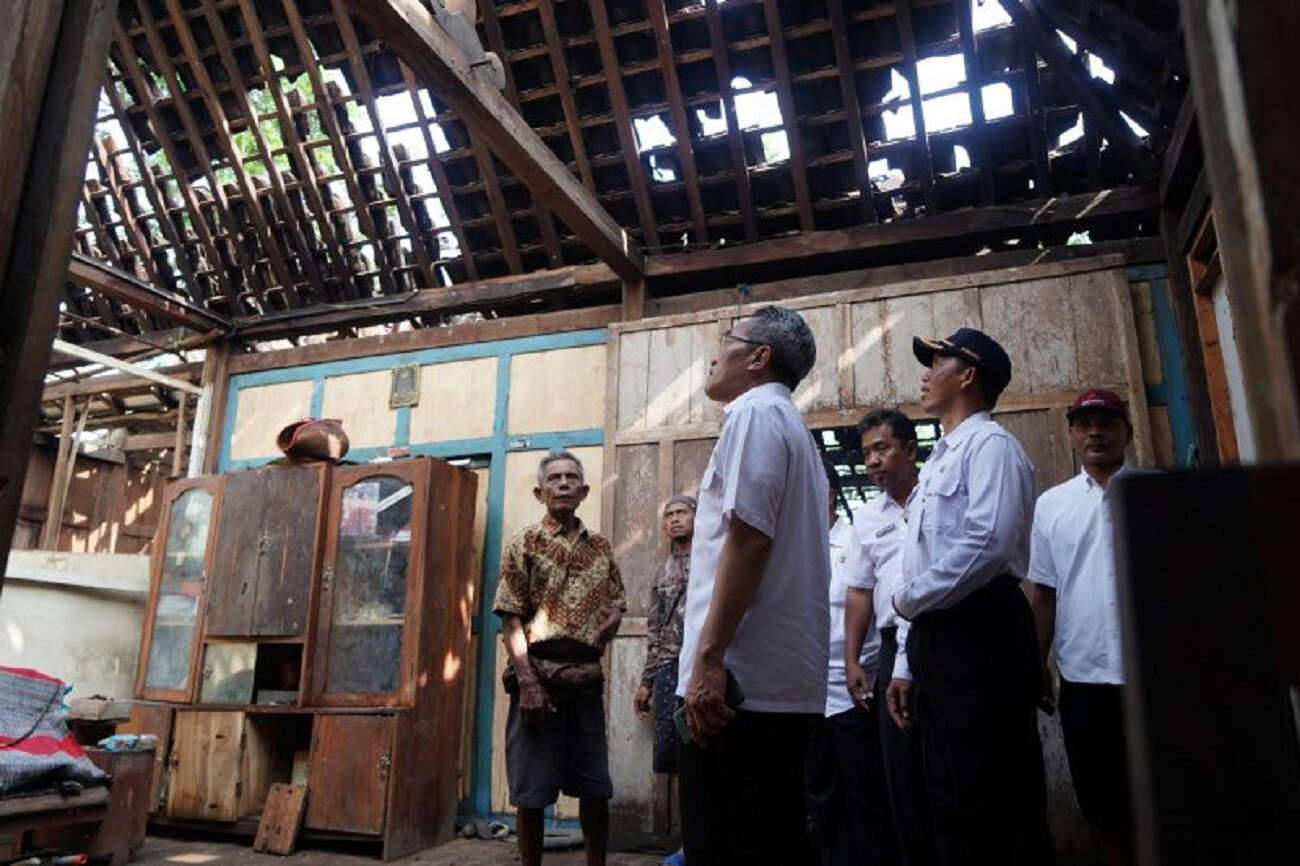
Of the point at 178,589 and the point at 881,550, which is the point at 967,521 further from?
the point at 178,589

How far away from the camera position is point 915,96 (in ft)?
15.3

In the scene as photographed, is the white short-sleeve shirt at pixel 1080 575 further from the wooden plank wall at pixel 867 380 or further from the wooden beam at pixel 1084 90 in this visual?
the wooden beam at pixel 1084 90

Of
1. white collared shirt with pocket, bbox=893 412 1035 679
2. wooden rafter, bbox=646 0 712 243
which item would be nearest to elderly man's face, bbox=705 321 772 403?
white collared shirt with pocket, bbox=893 412 1035 679

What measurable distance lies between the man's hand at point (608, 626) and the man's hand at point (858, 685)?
900 millimetres

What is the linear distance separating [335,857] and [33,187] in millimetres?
4003

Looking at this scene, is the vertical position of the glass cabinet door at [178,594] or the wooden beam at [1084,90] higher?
the wooden beam at [1084,90]

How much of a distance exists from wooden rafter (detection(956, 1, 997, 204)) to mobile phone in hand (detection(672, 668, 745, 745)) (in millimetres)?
3937

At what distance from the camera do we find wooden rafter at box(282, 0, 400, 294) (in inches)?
206

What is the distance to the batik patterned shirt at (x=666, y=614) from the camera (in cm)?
416

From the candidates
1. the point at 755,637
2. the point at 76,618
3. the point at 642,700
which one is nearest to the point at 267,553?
the point at 76,618

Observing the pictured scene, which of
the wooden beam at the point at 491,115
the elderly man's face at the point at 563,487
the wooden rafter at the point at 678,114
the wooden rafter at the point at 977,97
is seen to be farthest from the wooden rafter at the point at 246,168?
the wooden rafter at the point at 977,97

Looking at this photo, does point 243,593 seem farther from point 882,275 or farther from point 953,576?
point 953,576

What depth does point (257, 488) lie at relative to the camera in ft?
17.5

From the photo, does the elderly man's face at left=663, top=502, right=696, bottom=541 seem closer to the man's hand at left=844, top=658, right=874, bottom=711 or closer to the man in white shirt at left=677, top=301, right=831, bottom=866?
the man's hand at left=844, top=658, right=874, bottom=711
